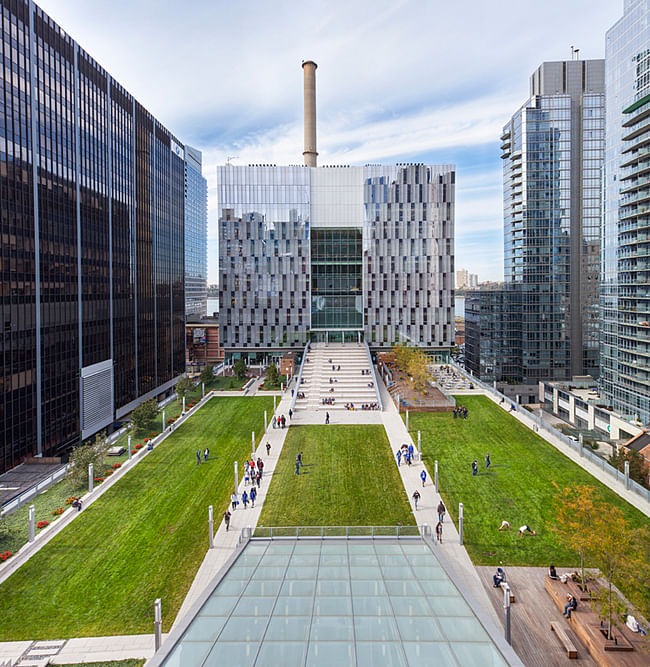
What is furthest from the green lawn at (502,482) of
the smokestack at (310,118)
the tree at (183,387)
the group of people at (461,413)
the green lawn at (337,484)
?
the smokestack at (310,118)

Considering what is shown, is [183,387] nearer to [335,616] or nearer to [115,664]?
[115,664]

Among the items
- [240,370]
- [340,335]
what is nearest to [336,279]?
[340,335]

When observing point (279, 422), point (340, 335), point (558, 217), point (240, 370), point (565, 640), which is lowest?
point (565, 640)

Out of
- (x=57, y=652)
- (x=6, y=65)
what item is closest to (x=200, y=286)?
(x=6, y=65)

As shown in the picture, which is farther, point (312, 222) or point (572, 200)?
point (572, 200)

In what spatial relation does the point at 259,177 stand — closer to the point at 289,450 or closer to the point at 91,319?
the point at 91,319

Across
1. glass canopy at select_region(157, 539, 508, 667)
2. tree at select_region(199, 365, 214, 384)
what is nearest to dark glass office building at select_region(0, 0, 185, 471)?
tree at select_region(199, 365, 214, 384)

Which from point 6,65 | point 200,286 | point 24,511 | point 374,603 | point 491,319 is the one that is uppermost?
point 6,65
